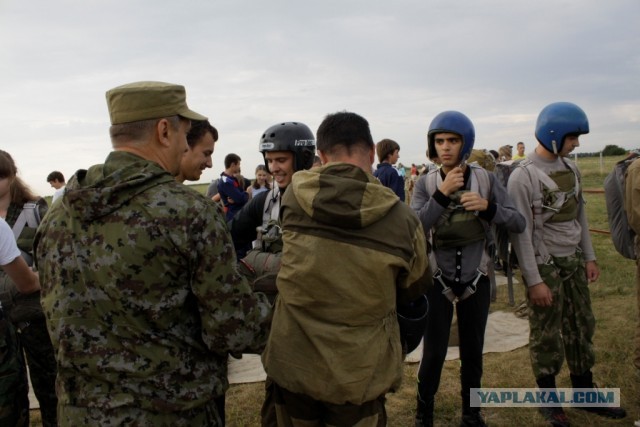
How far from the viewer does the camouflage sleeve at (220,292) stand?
1990 mm

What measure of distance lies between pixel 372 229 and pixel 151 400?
127cm

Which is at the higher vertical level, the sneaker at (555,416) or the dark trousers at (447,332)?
the dark trousers at (447,332)

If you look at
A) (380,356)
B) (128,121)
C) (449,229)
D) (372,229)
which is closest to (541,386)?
(449,229)

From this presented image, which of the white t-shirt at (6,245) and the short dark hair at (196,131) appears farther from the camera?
the short dark hair at (196,131)

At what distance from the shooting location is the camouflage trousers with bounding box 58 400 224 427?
197 cm

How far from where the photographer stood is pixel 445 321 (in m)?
3.96

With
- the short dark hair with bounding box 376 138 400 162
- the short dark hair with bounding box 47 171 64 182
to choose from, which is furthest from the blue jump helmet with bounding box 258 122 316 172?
the short dark hair with bounding box 47 171 64 182

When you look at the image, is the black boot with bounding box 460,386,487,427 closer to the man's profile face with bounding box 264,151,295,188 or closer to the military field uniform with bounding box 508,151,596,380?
the military field uniform with bounding box 508,151,596,380

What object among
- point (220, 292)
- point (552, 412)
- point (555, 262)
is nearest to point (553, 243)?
point (555, 262)

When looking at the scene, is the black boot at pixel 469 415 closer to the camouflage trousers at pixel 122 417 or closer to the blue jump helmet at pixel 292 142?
the blue jump helmet at pixel 292 142

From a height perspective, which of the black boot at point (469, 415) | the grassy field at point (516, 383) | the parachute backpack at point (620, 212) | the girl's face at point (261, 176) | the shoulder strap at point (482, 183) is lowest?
the grassy field at point (516, 383)

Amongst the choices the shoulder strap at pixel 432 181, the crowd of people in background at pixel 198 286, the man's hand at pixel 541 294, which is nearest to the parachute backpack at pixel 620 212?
the man's hand at pixel 541 294

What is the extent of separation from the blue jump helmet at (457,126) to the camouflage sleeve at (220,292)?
242cm

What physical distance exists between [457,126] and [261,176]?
6748 mm
